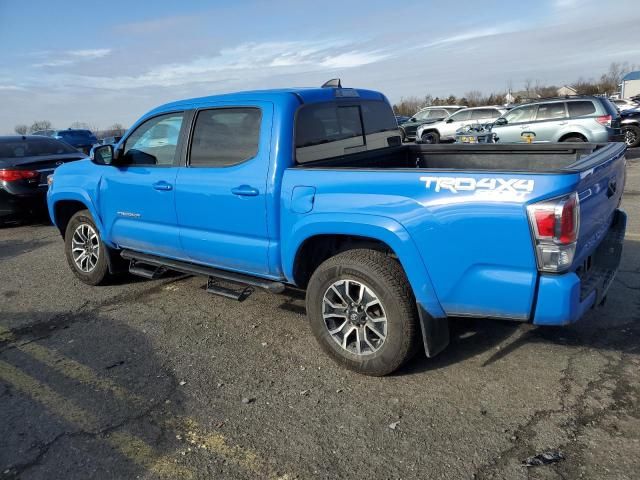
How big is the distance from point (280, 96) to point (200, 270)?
1663 millimetres

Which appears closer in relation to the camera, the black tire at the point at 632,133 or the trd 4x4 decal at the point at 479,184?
the trd 4x4 decal at the point at 479,184

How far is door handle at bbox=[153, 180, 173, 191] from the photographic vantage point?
4512 mm

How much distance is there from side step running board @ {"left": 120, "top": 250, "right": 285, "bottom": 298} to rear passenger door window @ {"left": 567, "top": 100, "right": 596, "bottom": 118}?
12216 millimetres

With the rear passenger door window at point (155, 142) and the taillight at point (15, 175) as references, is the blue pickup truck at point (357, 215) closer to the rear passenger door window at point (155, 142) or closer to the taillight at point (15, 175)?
the rear passenger door window at point (155, 142)

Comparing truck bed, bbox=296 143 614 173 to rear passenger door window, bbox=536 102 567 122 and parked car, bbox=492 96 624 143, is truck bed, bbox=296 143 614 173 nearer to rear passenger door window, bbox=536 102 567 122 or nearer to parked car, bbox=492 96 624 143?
parked car, bbox=492 96 624 143

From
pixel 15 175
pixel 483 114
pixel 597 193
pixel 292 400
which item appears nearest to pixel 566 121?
pixel 483 114

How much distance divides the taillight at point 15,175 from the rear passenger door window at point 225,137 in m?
6.15

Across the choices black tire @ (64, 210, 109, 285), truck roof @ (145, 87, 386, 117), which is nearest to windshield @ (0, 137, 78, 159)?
black tire @ (64, 210, 109, 285)

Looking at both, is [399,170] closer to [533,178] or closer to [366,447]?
[533,178]

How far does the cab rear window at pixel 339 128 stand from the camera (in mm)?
3996

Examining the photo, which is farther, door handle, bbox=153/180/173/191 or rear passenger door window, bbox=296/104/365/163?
door handle, bbox=153/180/173/191

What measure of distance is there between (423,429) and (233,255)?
6.58 feet

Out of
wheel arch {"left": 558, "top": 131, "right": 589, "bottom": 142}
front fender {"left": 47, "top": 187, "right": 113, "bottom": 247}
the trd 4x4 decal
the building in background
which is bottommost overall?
wheel arch {"left": 558, "top": 131, "right": 589, "bottom": 142}

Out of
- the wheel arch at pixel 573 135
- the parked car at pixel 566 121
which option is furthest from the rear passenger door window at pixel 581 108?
the wheel arch at pixel 573 135
